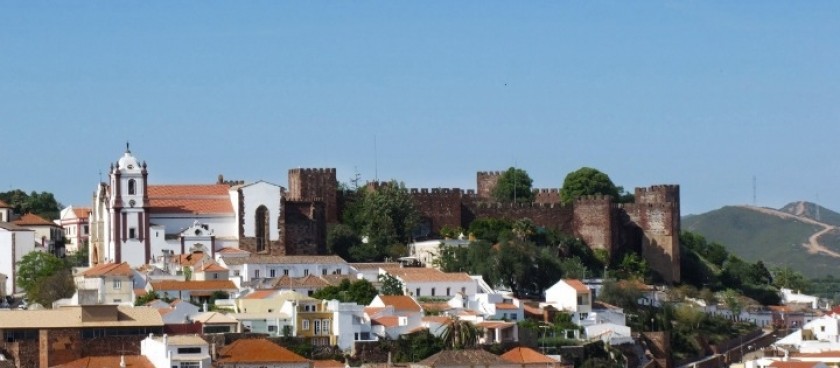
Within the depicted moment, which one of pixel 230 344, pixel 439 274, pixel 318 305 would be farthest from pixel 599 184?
pixel 230 344

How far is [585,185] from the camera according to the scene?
8256 cm

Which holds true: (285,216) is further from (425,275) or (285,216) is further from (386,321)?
(386,321)

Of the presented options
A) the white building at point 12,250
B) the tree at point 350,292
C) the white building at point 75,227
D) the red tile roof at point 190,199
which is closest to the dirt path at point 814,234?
the white building at point 75,227

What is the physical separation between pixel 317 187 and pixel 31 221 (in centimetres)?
1080

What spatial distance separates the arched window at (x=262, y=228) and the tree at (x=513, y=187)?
15.2 m

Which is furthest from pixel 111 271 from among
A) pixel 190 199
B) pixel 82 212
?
pixel 82 212

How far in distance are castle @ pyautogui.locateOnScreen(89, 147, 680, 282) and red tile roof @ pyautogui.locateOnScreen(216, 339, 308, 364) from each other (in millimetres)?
15916

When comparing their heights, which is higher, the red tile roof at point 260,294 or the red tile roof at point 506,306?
the red tile roof at point 260,294

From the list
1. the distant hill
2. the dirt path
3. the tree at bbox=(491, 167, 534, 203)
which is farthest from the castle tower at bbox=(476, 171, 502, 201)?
the dirt path

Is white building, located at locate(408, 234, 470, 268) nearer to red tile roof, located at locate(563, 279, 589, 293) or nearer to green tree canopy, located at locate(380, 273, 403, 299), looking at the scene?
red tile roof, located at locate(563, 279, 589, 293)

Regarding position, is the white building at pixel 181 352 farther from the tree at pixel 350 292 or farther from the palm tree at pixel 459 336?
the tree at pixel 350 292

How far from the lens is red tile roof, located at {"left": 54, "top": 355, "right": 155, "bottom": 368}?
165 feet

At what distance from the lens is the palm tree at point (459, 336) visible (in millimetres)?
56469

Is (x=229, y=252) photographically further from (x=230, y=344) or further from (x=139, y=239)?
(x=230, y=344)
